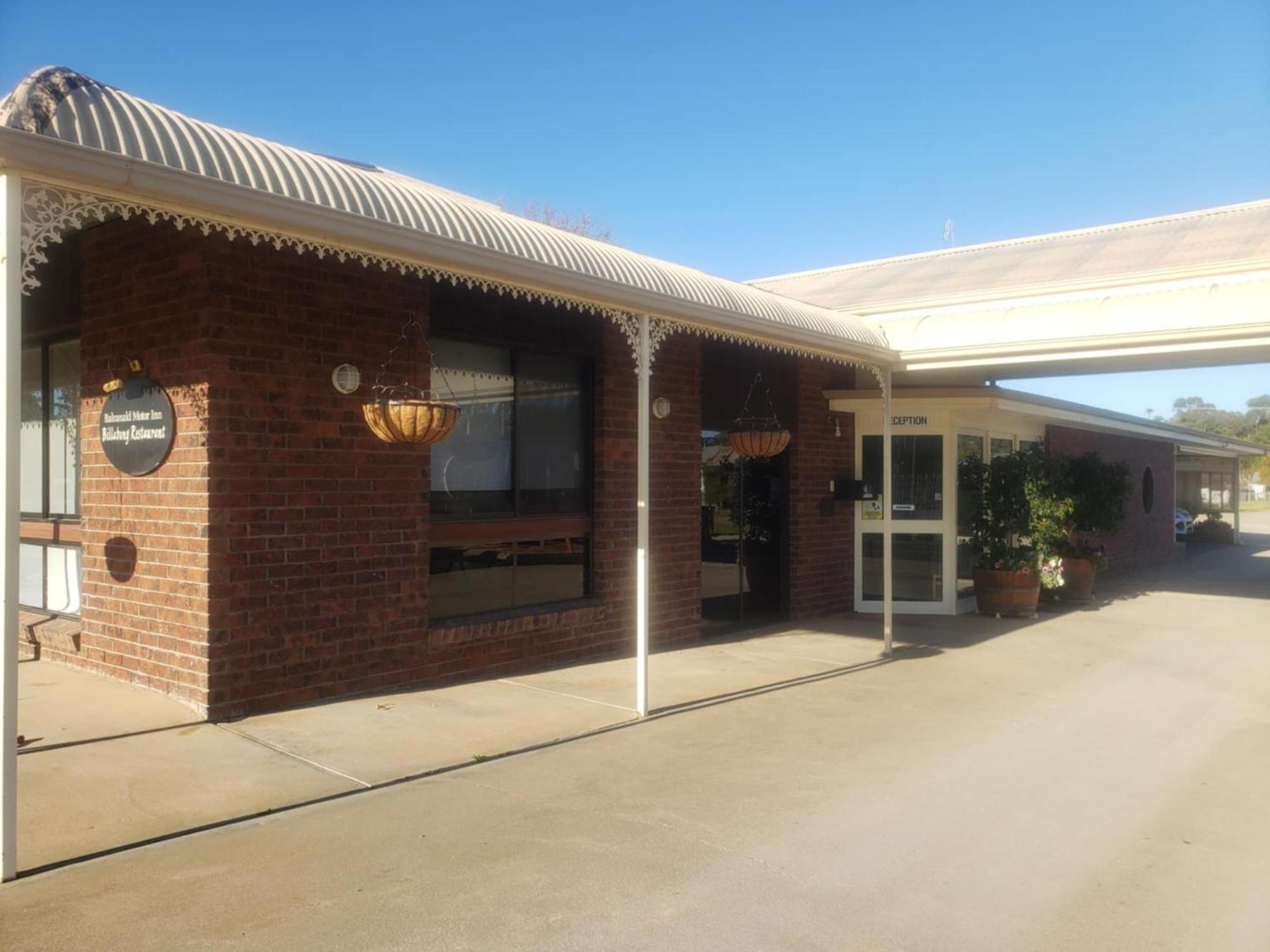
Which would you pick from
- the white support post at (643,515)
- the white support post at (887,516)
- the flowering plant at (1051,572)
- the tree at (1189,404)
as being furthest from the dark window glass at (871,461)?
the tree at (1189,404)

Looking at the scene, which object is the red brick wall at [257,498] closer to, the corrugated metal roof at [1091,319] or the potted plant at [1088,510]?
the corrugated metal roof at [1091,319]

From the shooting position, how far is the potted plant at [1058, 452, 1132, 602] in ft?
44.0

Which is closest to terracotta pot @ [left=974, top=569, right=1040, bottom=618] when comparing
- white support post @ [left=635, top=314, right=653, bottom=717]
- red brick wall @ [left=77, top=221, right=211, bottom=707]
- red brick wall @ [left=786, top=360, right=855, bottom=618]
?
red brick wall @ [left=786, top=360, right=855, bottom=618]

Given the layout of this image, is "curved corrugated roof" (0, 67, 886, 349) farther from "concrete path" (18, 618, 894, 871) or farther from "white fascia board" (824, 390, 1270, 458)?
"white fascia board" (824, 390, 1270, 458)

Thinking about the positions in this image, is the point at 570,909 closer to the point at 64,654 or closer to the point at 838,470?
the point at 64,654

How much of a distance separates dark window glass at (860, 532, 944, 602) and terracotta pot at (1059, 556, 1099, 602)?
8.89 feet

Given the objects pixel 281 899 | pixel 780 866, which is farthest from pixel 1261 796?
pixel 281 899

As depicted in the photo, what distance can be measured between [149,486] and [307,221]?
271 cm

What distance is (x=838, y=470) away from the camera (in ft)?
39.3

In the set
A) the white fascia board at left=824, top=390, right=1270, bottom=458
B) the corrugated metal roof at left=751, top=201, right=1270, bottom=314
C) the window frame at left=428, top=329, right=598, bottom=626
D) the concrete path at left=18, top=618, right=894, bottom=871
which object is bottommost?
the concrete path at left=18, top=618, right=894, bottom=871

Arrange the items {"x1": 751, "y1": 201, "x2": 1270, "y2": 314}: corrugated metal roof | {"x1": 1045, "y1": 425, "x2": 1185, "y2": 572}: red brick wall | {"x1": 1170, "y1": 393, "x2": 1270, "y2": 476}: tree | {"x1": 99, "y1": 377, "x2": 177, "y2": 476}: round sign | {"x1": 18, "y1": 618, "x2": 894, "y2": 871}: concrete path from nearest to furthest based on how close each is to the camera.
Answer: {"x1": 18, "y1": 618, "x2": 894, "y2": 871}: concrete path → {"x1": 99, "y1": 377, "x2": 177, "y2": 476}: round sign → {"x1": 751, "y1": 201, "x2": 1270, "y2": 314}: corrugated metal roof → {"x1": 1045, "y1": 425, "x2": 1185, "y2": 572}: red brick wall → {"x1": 1170, "y1": 393, "x2": 1270, "y2": 476}: tree

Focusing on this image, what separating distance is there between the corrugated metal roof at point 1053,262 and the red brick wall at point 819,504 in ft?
3.41

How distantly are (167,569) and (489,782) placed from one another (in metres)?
2.73

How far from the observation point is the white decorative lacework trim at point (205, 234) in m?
4.17
